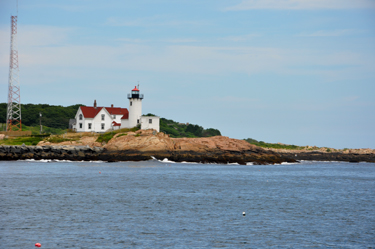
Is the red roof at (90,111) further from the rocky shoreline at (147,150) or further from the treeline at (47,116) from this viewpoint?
the treeline at (47,116)

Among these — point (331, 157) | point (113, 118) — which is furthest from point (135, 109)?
point (331, 157)

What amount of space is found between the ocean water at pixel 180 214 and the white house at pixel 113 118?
151 ft

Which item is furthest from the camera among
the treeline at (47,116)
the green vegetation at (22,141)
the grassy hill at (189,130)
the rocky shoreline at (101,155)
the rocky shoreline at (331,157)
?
the grassy hill at (189,130)

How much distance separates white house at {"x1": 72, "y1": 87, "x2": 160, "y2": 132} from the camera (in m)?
95.7

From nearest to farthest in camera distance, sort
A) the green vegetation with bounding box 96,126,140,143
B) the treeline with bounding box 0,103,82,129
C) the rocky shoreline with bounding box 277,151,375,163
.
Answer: the green vegetation with bounding box 96,126,140,143 → the rocky shoreline with bounding box 277,151,375,163 → the treeline with bounding box 0,103,82,129

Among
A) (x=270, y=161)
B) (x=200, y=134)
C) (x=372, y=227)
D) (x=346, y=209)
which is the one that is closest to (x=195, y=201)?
(x=346, y=209)

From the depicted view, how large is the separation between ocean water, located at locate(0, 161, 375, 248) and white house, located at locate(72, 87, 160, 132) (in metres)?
45.9

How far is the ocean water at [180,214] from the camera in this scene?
22.7m

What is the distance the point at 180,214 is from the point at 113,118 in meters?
73.5

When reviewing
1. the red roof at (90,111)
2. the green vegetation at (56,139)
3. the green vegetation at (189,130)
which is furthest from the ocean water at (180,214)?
the green vegetation at (189,130)

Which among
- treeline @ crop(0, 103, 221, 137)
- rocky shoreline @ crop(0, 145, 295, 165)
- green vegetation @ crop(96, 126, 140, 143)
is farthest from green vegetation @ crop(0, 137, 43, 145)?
treeline @ crop(0, 103, 221, 137)

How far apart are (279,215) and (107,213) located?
41.0 ft

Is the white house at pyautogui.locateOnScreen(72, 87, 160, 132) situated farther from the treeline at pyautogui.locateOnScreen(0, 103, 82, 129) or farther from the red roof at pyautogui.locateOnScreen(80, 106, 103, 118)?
the treeline at pyautogui.locateOnScreen(0, 103, 82, 129)

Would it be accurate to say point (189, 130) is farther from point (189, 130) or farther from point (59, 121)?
point (59, 121)
